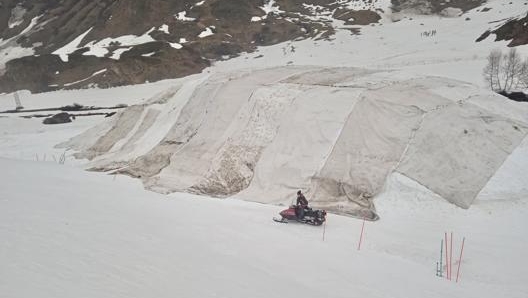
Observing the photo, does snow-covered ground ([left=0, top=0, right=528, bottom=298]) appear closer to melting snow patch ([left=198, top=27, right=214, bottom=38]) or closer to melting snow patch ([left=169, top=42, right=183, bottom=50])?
melting snow patch ([left=169, top=42, right=183, bottom=50])

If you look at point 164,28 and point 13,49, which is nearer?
point 164,28

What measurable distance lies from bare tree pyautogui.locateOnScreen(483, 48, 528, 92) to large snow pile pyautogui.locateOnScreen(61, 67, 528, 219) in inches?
303

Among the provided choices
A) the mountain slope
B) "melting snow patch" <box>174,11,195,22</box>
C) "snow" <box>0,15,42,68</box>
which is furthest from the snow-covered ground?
"snow" <box>0,15,42,68</box>

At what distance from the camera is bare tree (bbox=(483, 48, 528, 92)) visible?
82.9 ft

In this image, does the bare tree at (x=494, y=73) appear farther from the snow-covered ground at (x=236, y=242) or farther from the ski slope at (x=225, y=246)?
the ski slope at (x=225, y=246)

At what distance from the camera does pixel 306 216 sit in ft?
45.8

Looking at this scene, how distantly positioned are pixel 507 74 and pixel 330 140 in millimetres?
14257

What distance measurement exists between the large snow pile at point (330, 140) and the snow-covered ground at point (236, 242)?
592 millimetres

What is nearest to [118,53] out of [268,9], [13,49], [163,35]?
[163,35]

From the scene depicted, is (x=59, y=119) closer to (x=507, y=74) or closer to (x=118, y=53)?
(x=118, y=53)

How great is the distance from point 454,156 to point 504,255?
480 centimetres

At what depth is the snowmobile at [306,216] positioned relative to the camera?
13.9 metres

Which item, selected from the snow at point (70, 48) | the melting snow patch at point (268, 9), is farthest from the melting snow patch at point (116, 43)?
the melting snow patch at point (268, 9)

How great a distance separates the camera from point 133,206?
538 inches
